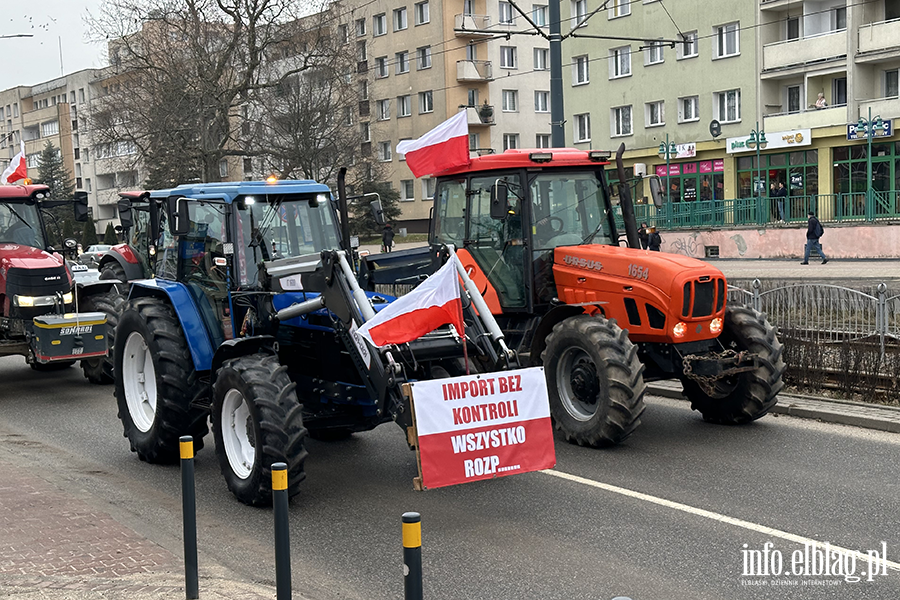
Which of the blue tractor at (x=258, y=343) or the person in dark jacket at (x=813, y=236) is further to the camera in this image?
the person in dark jacket at (x=813, y=236)

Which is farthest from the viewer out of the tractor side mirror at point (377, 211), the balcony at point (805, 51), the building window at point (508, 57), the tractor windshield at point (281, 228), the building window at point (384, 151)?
the building window at point (384, 151)

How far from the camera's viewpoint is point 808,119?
40875 millimetres

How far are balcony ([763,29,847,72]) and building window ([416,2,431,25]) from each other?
78.5ft

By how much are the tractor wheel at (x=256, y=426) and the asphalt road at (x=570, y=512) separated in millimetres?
256

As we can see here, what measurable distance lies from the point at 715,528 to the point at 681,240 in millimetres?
31812

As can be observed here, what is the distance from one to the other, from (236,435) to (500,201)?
11.5 ft

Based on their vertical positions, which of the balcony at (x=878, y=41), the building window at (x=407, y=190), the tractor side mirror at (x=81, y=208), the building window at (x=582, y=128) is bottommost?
the tractor side mirror at (x=81, y=208)

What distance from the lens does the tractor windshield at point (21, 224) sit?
14.4 metres

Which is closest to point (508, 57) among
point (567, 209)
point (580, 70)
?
point (580, 70)

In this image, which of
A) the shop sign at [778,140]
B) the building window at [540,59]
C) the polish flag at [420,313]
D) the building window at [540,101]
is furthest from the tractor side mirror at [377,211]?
the building window at [540,59]

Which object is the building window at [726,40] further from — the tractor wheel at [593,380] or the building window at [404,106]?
the tractor wheel at [593,380]

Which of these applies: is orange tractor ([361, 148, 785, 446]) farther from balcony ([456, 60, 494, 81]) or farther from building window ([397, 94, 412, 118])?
building window ([397, 94, 412, 118])

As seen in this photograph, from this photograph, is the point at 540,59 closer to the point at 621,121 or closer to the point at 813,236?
the point at 621,121

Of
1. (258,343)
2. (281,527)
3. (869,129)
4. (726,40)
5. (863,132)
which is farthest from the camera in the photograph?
(726,40)
